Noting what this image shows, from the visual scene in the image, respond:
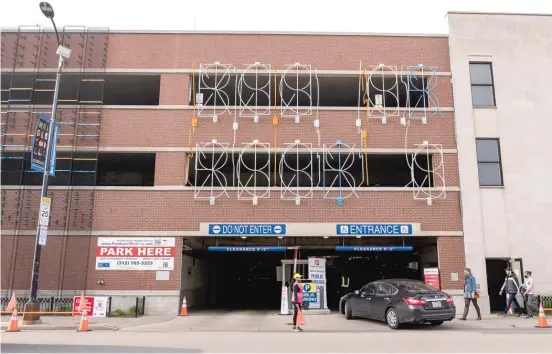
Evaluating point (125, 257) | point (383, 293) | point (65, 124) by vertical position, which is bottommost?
point (383, 293)

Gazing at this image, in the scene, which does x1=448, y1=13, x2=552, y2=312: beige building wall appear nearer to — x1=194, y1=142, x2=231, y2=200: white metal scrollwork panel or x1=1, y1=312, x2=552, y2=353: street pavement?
x1=1, y1=312, x2=552, y2=353: street pavement

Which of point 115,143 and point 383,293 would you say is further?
point 115,143

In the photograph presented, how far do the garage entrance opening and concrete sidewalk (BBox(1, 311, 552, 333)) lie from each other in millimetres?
3450

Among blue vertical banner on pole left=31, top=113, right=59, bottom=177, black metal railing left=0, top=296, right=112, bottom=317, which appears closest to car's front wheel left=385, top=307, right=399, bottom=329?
black metal railing left=0, top=296, right=112, bottom=317

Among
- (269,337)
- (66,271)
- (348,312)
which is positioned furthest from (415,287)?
(66,271)

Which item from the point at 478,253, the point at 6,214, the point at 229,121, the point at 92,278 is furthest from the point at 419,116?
the point at 6,214

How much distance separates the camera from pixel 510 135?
21.1 meters

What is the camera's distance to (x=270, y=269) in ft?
105

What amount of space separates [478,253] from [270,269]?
607 inches

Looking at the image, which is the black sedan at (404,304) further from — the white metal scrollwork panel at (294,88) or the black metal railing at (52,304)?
the black metal railing at (52,304)

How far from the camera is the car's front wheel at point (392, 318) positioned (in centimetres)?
1492

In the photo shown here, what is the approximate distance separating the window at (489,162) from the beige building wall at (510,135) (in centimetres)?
28

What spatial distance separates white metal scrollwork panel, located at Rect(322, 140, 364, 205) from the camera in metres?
20.7

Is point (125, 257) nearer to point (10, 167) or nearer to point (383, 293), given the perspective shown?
point (10, 167)
